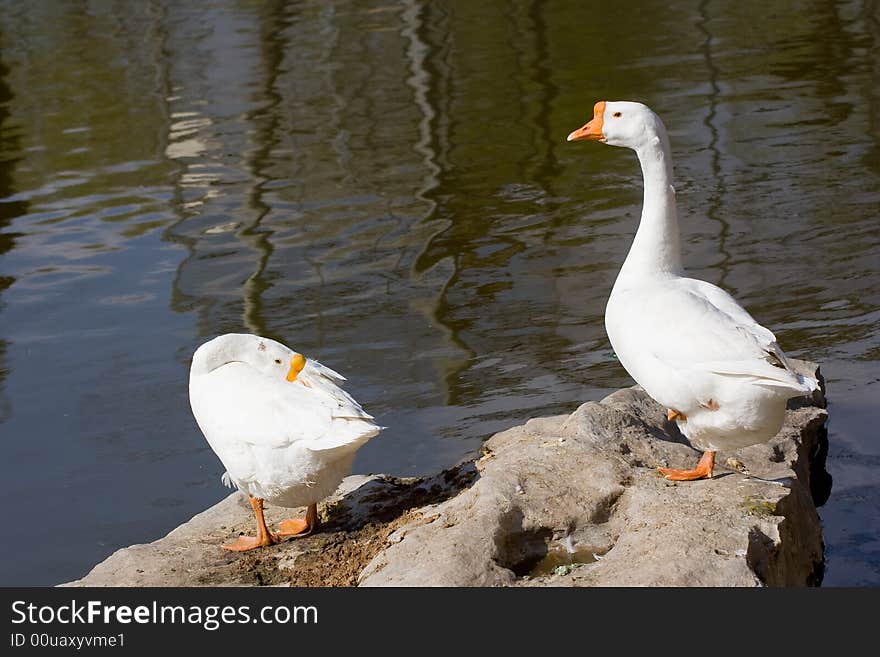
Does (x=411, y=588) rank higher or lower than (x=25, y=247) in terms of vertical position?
higher

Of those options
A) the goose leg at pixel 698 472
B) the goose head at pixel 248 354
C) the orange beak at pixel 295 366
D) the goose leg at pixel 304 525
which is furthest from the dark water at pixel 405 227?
the orange beak at pixel 295 366

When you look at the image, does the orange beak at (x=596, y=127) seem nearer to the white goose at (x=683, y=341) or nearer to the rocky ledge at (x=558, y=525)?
the white goose at (x=683, y=341)

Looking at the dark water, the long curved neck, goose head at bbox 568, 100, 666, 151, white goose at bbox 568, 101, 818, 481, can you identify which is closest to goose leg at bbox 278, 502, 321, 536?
the dark water

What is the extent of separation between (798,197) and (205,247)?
5.19m

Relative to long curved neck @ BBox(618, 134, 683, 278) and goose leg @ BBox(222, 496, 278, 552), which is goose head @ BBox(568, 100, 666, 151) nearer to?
long curved neck @ BBox(618, 134, 683, 278)

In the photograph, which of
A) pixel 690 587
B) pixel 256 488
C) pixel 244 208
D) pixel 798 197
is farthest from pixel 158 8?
pixel 690 587

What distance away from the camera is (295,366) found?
550 cm

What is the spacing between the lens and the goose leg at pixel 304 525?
564 cm

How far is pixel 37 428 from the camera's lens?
25.8ft

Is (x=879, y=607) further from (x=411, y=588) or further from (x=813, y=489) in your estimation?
(x=813, y=489)

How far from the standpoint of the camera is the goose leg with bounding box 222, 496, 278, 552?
5.45 metres

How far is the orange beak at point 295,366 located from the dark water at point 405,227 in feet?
4.97

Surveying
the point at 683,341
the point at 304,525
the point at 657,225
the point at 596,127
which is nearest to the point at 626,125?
the point at 596,127

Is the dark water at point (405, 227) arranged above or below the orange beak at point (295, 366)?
below
